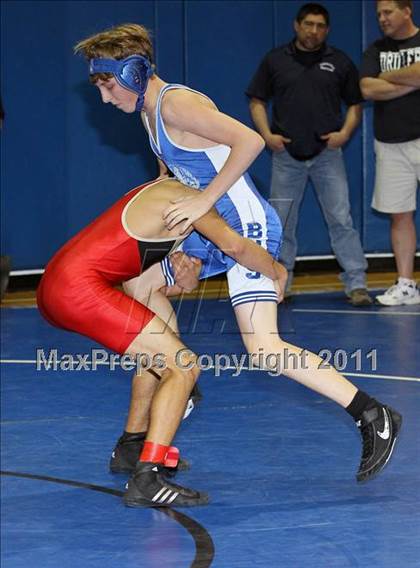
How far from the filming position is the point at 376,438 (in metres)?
4.43

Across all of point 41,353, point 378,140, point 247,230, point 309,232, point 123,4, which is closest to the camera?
point 247,230

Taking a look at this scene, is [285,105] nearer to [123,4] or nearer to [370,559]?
[123,4]

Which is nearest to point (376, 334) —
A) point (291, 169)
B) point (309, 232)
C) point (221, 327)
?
point (221, 327)

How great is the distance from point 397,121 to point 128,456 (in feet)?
14.2

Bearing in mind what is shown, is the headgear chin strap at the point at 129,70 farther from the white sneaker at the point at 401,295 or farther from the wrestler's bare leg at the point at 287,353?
the white sneaker at the point at 401,295

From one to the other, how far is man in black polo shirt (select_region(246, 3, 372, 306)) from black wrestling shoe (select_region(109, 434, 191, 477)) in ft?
12.9

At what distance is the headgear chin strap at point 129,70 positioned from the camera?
4.25 meters

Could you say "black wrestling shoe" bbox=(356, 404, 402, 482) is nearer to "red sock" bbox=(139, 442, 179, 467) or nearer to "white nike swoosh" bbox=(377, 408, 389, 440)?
"white nike swoosh" bbox=(377, 408, 389, 440)

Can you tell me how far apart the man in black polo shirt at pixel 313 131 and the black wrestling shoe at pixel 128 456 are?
3.92m

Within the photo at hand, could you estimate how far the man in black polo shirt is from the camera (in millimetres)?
8547

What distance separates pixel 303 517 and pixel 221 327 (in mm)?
3634

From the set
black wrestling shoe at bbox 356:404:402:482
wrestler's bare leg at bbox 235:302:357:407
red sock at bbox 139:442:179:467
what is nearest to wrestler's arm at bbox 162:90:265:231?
wrestler's bare leg at bbox 235:302:357:407

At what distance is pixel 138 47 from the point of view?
434cm

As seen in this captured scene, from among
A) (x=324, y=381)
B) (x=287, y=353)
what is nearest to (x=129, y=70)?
(x=287, y=353)
